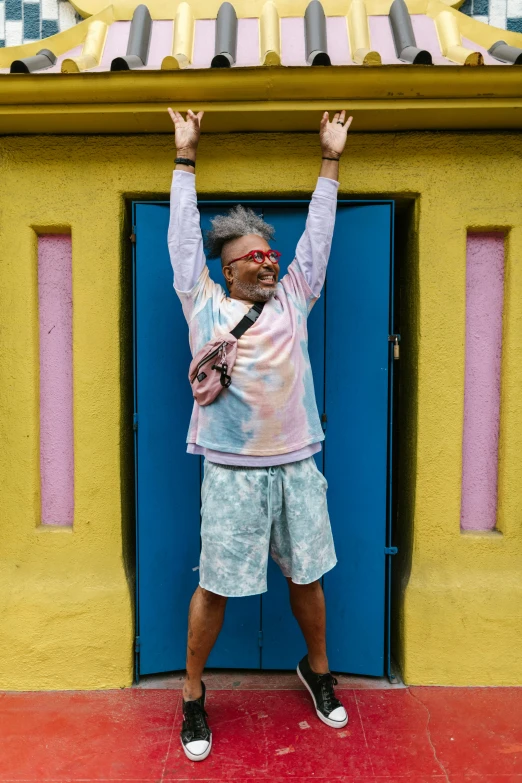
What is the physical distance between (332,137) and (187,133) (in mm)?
608

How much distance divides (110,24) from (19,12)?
77cm

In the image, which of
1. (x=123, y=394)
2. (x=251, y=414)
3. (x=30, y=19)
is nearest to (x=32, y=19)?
(x=30, y=19)

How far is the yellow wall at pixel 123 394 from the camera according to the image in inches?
120

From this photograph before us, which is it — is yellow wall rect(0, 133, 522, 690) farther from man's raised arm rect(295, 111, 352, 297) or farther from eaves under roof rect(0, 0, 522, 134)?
man's raised arm rect(295, 111, 352, 297)

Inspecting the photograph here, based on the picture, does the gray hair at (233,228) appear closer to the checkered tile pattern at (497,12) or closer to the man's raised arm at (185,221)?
the man's raised arm at (185,221)

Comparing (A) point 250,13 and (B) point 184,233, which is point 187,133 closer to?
(B) point 184,233

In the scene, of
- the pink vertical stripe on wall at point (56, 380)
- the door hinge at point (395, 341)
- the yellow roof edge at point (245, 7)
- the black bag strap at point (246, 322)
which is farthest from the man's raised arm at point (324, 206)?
the pink vertical stripe on wall at point (56, 380)

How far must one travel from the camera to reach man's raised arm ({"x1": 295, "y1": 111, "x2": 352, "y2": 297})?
2.68 m

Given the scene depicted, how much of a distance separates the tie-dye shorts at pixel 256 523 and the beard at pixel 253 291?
2.31 ft

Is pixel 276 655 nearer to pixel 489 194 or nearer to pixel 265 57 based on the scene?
pixel 489 194

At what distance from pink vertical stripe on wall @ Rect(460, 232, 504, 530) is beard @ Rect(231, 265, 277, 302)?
1113 millimetres

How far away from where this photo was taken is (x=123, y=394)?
3195 mm

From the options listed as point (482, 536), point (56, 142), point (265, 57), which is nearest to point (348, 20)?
point (265, 57)

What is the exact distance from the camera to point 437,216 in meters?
3.06
